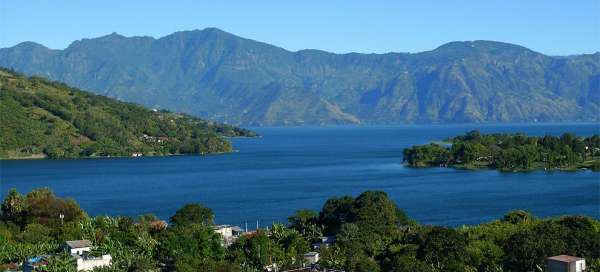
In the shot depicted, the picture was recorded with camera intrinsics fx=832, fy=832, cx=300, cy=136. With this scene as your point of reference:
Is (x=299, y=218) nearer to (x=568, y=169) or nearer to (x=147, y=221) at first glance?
(x=147, y=221)

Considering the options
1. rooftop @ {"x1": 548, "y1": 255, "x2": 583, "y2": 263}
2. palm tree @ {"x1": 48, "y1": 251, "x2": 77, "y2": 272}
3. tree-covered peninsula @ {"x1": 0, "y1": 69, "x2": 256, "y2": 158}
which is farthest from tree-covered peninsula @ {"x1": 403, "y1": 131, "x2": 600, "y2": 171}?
palm tree @ {"x1": 48, "y1": 251, "x2": 77, "y2": 272}

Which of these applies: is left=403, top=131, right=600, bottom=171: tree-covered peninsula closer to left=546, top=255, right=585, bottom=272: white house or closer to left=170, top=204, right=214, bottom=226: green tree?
left=170, top=204, right=214, bottom=226: green tree

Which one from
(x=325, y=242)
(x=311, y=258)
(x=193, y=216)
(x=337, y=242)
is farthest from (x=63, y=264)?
(x=325, y=242)

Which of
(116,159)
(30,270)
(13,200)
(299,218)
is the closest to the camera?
(30,270)

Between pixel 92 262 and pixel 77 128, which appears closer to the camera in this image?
pixel 92 262

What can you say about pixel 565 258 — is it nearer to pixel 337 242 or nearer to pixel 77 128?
pixel 337 242

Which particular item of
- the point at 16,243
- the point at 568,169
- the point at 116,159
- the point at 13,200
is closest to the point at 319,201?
the point at 13,200
